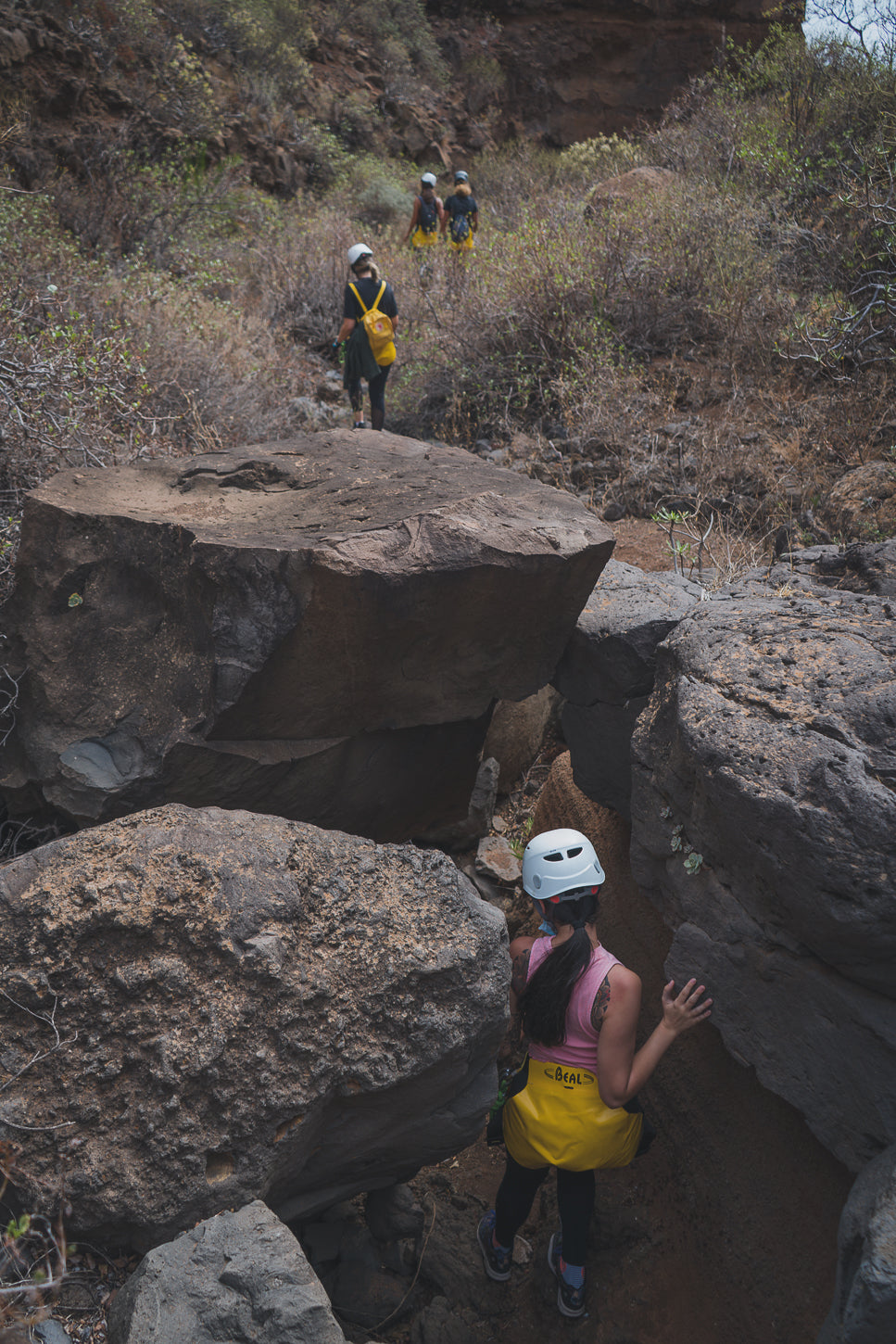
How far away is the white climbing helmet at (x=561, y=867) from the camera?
2.47 metres

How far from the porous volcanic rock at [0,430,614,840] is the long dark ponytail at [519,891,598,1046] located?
3.62ft

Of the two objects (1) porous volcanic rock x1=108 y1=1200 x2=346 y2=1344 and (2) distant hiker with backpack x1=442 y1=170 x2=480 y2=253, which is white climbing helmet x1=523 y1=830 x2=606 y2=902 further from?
(2) distant hiker with backpack x1=442 y1=170 x2=480 y2=253

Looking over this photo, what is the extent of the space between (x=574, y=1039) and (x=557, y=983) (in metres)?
0.18

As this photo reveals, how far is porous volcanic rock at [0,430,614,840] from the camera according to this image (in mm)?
2994

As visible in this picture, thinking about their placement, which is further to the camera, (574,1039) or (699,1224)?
(699,1224)

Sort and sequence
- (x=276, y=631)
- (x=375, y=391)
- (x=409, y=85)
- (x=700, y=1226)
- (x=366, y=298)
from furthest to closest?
1. (x=409, y=85)
2. (x=375, y=391)
3. (x=366, y=298)
4. (x=276, y=631)
5. (x=700, y=1226)

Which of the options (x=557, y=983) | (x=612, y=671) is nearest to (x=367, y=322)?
(x=612, y=671)

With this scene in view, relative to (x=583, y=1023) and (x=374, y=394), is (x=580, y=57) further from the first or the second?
(x=583, y=1023)

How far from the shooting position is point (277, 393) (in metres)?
7.17

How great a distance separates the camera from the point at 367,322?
657cm

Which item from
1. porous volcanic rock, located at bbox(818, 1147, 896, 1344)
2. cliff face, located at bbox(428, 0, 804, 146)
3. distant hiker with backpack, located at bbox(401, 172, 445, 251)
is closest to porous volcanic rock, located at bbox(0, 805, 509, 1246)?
porous volcanic rock, located at bbox(818, 1147, 896, 1344)

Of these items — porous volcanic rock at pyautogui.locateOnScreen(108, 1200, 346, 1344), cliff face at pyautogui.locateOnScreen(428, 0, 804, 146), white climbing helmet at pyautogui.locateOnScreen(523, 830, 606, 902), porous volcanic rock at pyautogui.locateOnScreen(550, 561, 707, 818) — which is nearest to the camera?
porous volcanic rock at pyautogui.locateOnScreen(108, 1200, 346, 1344)

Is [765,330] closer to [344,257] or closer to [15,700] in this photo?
[344,257]

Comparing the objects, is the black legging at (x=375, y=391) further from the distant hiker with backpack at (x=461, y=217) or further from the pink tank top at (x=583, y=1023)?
the pink tank top at (x=583, y=1023)
